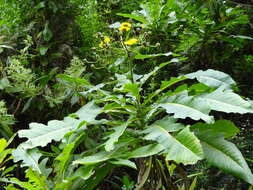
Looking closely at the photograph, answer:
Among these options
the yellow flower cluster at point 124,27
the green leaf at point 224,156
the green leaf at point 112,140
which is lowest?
the green leaf at point 224,156

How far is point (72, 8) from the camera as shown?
3.33 m

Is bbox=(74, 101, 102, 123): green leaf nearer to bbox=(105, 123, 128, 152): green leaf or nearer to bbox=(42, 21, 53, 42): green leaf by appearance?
bbox=(105, 123, 128, 152): green leaf

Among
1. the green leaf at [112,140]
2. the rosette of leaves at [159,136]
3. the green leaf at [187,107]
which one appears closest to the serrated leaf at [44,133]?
the rosette of leaves at [159,136]

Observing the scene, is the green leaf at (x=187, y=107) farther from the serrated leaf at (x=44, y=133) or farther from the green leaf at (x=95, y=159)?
the serrated leaf at (x=44, y=133)

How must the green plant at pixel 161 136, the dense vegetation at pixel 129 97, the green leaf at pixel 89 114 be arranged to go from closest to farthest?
the green plant at pixel 161 136 → the dense vegetation at pixel 129 97 → the green leaf at pixel 89 114

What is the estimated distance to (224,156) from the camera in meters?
1.33

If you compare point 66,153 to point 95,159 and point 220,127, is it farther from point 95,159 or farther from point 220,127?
point 220,127

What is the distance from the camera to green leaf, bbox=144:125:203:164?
3.89 feet

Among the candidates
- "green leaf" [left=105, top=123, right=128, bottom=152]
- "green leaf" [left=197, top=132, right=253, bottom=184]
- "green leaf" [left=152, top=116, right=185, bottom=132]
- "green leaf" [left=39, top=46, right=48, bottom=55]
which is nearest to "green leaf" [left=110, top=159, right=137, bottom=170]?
"green leaf" [left=105, top=123, right=128, bottom=152]

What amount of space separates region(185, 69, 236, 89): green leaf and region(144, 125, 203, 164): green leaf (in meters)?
0.37

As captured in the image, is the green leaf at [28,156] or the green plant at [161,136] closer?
the green plant at [161,136]

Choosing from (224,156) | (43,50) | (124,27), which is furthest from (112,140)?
(43,50)

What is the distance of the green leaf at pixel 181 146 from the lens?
1.19 metres

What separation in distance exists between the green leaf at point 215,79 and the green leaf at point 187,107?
169mm
